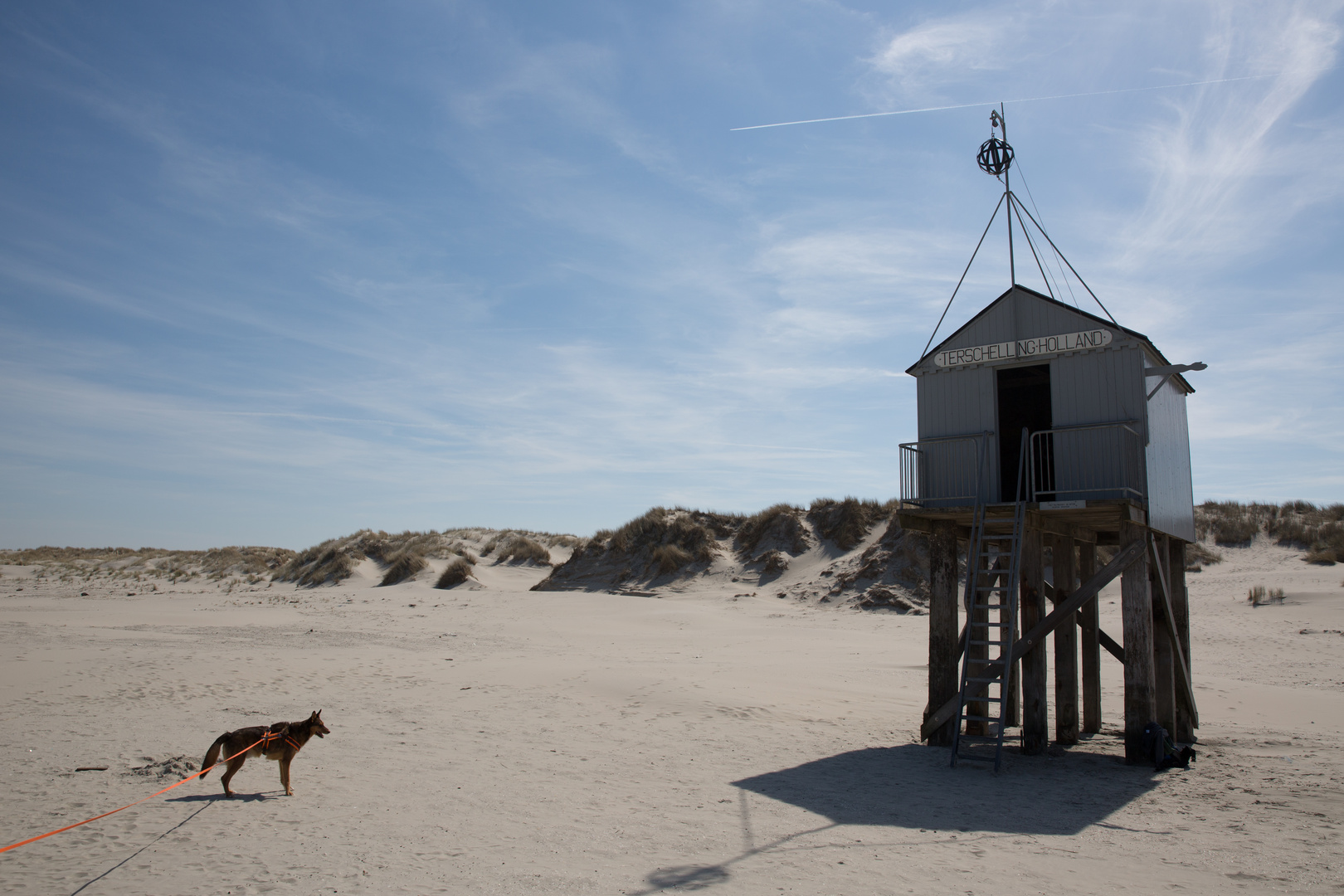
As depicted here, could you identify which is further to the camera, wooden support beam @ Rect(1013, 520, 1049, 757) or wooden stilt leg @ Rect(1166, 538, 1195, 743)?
wooden stilt leg @ Rect(1166, 538, 1195, 743)

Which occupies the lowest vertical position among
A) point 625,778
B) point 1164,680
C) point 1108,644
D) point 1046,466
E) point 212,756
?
point 625,778

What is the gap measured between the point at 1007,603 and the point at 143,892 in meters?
9.04

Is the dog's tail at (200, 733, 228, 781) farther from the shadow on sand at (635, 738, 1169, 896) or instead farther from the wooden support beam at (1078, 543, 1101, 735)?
the wooden support beam at (1078, 543, 1101, 735)

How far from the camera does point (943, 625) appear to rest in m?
11.2

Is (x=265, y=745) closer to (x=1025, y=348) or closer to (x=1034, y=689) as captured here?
(x=1034, y=689)

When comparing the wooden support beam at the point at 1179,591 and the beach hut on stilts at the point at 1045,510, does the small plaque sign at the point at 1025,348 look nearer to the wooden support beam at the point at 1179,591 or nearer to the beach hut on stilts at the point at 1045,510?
the beach hut on stilts at the point at 1045,510

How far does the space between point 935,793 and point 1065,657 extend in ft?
15.9

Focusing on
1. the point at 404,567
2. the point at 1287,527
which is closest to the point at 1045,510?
the point at 1287,527

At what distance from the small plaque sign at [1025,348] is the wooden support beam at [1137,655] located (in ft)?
8.06

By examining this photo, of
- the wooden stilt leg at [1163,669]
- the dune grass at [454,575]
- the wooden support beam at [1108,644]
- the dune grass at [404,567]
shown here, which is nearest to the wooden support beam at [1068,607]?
the wooden stilt leg at [1163,669]

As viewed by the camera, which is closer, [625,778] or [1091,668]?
[625,778]

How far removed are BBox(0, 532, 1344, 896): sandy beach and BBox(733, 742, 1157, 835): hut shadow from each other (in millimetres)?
49

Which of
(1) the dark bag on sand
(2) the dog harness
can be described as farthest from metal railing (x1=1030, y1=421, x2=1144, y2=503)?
(2) the dog harness

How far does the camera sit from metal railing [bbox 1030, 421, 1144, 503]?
33.7 feet
